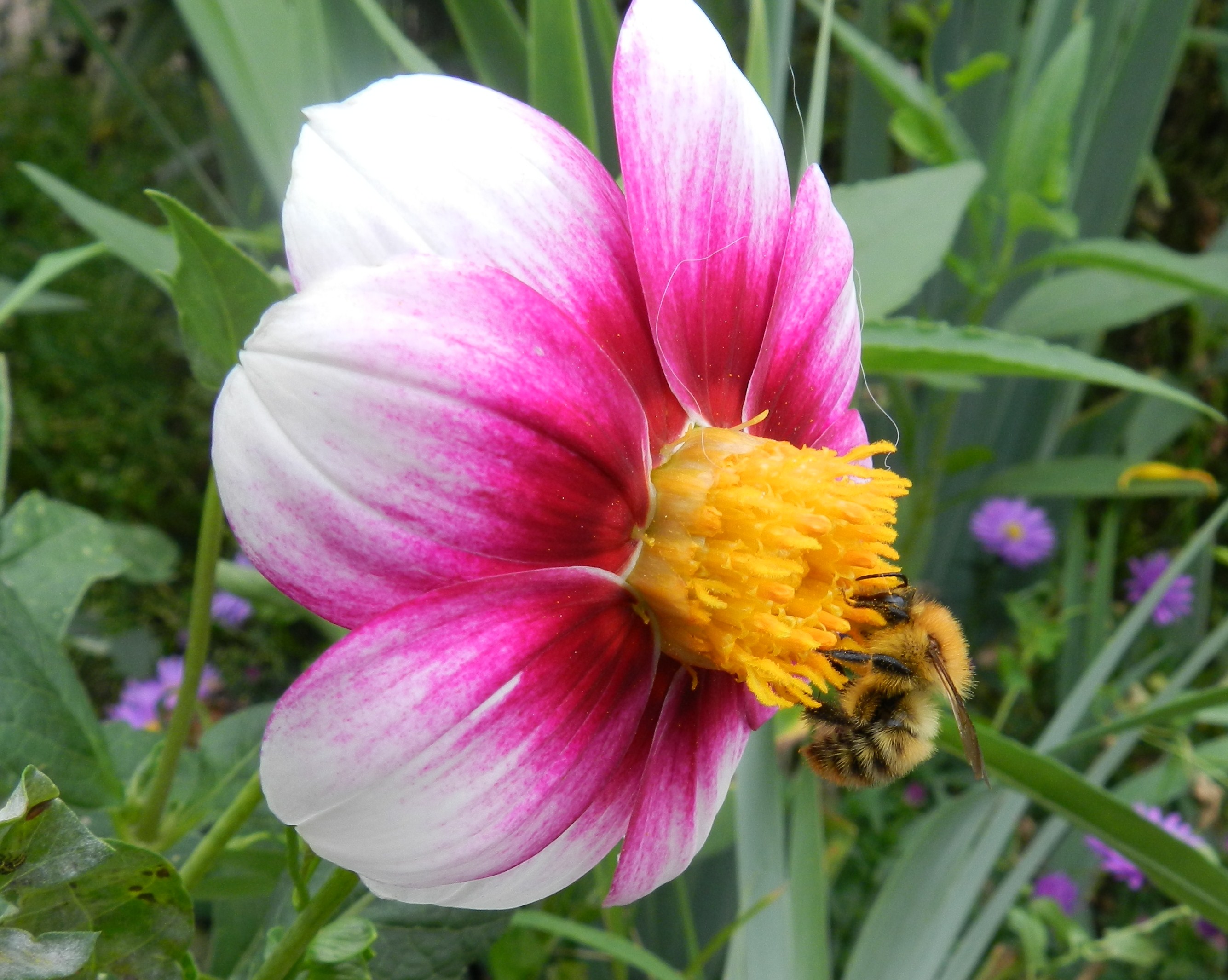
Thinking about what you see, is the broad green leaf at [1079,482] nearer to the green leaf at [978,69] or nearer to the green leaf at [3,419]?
the green leaf at [978,69]

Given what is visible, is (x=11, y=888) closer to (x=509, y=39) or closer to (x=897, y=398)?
(x=509, y=39)

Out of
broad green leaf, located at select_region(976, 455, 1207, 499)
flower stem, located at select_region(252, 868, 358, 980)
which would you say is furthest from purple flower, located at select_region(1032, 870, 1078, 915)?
flower stem, located at select_region(252, 868, 358, 980)

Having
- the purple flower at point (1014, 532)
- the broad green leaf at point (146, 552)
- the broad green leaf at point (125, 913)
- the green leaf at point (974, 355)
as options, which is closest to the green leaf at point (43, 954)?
the broad green leaf at point (125, 913)

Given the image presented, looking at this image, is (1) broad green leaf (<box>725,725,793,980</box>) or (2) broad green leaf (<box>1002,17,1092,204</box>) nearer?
(1) broad green leaf (<box>725,725,793,980</box>)

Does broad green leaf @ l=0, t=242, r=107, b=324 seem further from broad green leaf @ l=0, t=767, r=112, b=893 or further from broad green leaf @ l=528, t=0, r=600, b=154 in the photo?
broad green leaf @ l=0, t=767, r=112, b=893

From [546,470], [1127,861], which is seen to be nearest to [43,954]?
[546,470]

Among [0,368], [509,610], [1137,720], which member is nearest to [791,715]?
[1137,720]
